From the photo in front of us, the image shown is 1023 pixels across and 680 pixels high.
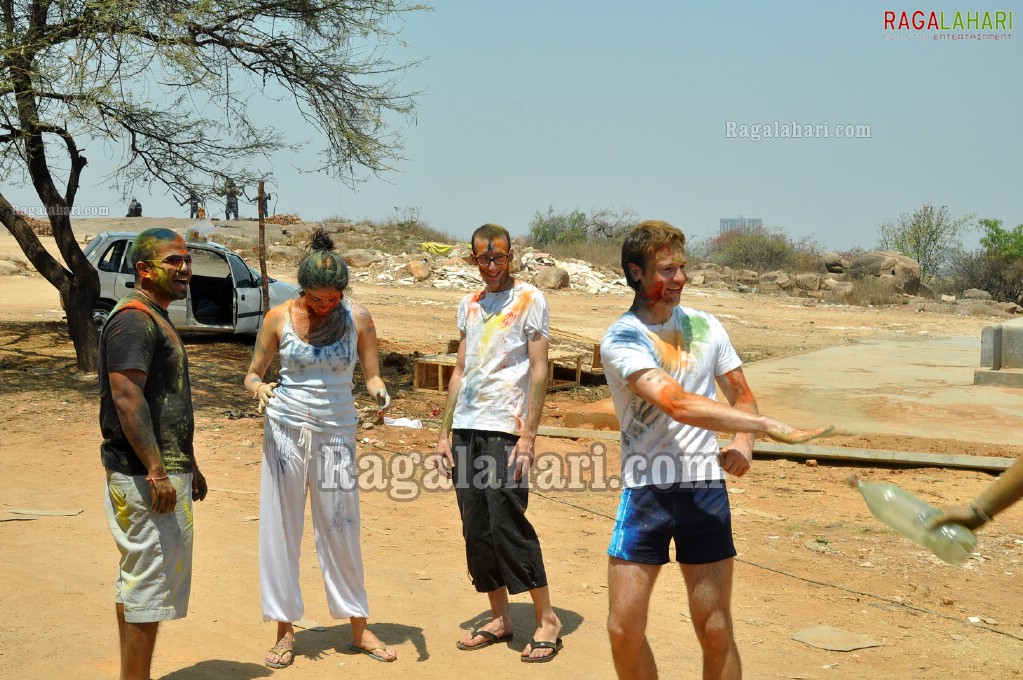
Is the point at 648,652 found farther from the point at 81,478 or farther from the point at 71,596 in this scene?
the point at 81,478

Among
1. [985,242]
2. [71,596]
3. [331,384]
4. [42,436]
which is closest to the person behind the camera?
[331,384]

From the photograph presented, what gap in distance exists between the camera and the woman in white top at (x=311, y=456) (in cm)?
444

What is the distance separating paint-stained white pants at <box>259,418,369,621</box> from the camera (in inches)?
175

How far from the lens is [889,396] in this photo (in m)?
11.7

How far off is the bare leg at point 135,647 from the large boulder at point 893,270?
34.4 m

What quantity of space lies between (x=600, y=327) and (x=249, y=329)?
8436mm

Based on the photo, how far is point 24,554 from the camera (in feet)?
19.4

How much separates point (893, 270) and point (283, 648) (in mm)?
35454

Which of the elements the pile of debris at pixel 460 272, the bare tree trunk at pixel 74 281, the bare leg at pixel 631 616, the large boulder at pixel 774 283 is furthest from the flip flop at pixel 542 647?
the large boulder at pixel 774 283

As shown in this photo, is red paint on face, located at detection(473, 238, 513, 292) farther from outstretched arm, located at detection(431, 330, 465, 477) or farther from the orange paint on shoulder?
the orange paint on shoulder

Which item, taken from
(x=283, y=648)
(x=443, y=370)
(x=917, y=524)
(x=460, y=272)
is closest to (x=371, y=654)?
(x=283, y=648)

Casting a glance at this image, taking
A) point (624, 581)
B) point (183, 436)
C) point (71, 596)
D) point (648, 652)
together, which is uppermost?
point (183, 436)

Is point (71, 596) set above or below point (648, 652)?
below

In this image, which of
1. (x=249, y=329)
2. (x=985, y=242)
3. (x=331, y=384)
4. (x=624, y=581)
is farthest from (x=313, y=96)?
(x=985, y=242)
